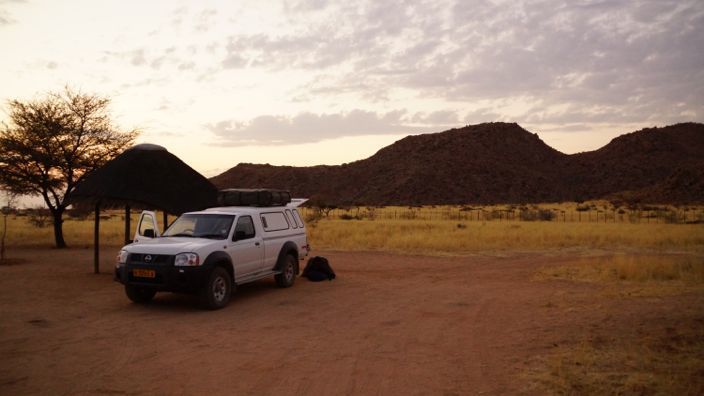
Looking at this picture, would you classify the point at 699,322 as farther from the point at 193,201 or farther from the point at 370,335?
the point at 193,201

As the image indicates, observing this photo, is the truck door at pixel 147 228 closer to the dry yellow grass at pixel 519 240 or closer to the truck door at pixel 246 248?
the truck door at pixel 246 248

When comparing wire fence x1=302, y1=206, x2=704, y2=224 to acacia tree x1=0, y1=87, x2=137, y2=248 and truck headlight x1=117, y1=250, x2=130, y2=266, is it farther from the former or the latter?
truck headlight x1=117, y1=250, x2=130, y2=266

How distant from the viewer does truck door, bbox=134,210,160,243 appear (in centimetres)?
1330

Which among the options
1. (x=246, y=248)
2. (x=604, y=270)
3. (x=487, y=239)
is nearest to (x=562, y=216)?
(x=487, y=239)

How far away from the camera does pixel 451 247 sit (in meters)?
24.9

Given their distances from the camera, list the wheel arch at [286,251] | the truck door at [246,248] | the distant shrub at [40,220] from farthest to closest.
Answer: the distant shrub at [40,220]
the wheel arch at [286,251]
the truck door at [246,248]

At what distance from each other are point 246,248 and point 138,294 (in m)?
2.33

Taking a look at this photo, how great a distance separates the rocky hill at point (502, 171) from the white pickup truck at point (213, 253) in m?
67.0

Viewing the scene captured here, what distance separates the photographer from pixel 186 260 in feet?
36.7

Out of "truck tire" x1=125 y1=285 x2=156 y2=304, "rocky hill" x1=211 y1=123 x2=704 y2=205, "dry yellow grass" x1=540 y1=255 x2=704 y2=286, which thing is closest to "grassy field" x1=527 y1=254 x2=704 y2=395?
"dry yellow grass" x1=540 y1=255 x2=704 y2=286

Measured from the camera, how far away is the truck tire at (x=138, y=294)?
12162mm

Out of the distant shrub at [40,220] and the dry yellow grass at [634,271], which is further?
the distant shrub at [40,220]

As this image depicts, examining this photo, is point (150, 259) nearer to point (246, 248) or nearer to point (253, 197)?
point (246, 248)

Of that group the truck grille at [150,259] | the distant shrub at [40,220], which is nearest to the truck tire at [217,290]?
the truck grille at [150,259]
